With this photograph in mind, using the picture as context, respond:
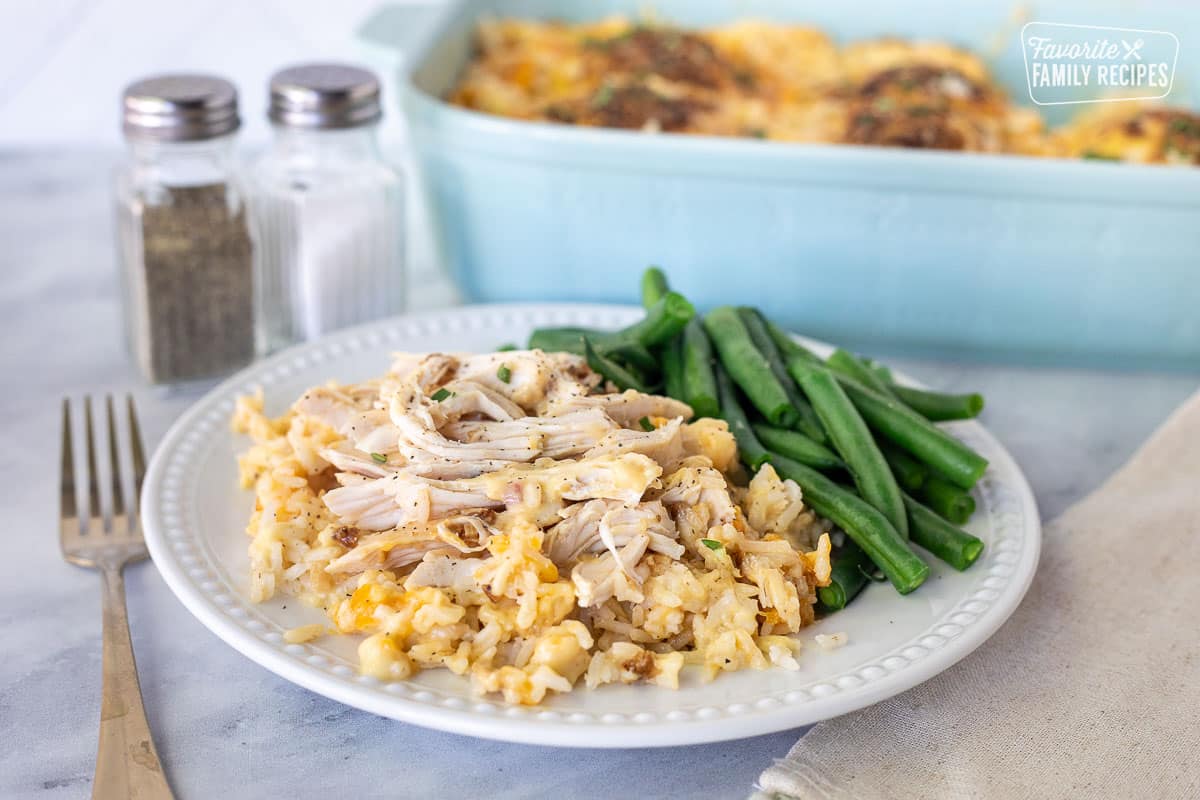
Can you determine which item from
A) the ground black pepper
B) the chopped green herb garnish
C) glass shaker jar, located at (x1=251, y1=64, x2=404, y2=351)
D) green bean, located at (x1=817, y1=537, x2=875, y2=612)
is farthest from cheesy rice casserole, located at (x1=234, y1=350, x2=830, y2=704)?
the chopped green herb garnish

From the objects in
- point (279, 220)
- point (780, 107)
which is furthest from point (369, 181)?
point (780, 107)

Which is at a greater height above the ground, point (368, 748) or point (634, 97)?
point (634, 97)

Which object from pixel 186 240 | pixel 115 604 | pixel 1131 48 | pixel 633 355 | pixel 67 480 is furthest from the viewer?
pixel 1131 48

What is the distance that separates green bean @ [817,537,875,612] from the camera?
213 centimetres

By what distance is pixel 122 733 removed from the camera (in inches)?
76.0

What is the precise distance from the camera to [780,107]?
13.0 feet

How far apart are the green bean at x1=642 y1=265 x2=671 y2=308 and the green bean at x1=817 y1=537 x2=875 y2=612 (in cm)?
88

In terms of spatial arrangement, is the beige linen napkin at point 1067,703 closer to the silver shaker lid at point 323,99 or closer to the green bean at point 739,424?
the green bean at point 739,424

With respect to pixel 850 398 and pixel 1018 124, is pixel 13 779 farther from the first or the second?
pixel 1018 124

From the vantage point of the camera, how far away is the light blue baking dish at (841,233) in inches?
121

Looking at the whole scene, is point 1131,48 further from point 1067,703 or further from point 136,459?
point 136,459

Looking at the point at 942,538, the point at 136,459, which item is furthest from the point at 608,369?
the point at 136,459

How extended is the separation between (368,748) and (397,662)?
0.76 ft

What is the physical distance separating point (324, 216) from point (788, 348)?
4.30 ft
